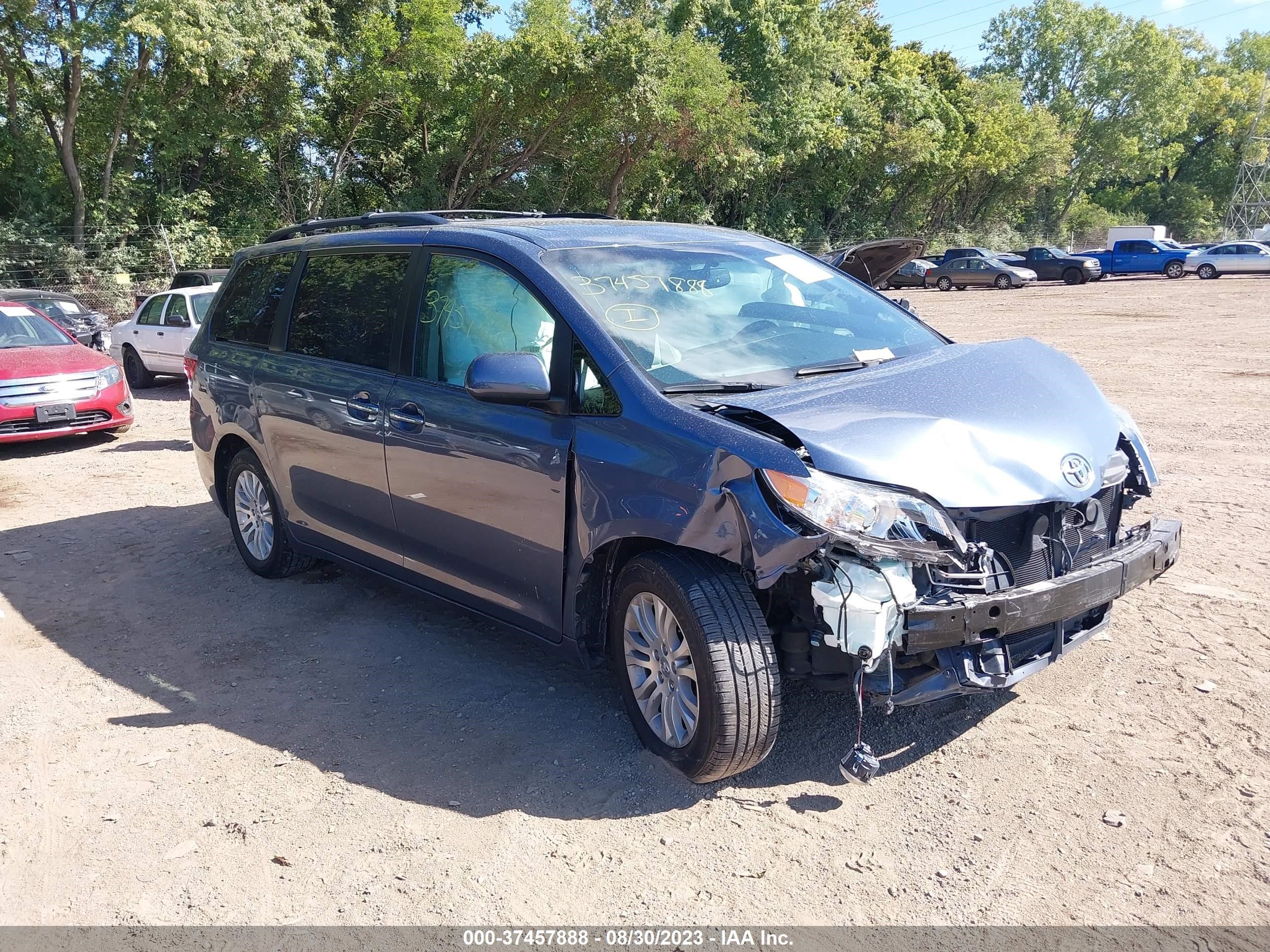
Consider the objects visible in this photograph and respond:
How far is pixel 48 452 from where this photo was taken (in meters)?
10.5

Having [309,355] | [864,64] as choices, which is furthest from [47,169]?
[864,64]

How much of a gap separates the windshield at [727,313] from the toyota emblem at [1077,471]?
979mm

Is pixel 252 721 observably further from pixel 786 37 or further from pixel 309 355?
pixel 786 37

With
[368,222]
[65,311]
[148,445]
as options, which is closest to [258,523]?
[368,222]

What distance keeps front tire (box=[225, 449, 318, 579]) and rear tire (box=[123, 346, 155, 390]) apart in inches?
411

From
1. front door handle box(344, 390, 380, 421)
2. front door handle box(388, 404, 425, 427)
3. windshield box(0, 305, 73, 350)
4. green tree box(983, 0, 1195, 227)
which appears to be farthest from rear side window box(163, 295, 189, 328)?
green tree box(983, 0, 1195, 227)

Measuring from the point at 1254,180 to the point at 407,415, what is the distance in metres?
89.0

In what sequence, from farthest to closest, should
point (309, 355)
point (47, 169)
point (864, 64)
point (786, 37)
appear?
point (864, 64) → point (786, 37) → point (47, 169) → point (309, 355)

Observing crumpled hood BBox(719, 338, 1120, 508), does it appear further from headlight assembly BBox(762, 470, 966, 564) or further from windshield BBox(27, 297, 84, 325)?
windshield BBox(27, 297, 84, 325)

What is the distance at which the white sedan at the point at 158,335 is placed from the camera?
13.6 m

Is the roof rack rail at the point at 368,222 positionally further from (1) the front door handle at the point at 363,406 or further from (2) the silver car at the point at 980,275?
(2) the silver car at the point at 980,275

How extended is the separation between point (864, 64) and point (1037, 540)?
162 ft

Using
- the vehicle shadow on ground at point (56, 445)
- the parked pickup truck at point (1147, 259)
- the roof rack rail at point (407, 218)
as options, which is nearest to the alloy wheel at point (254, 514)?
the roof rack rail at point (407, 218)

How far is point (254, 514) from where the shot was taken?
5938 millimetres
